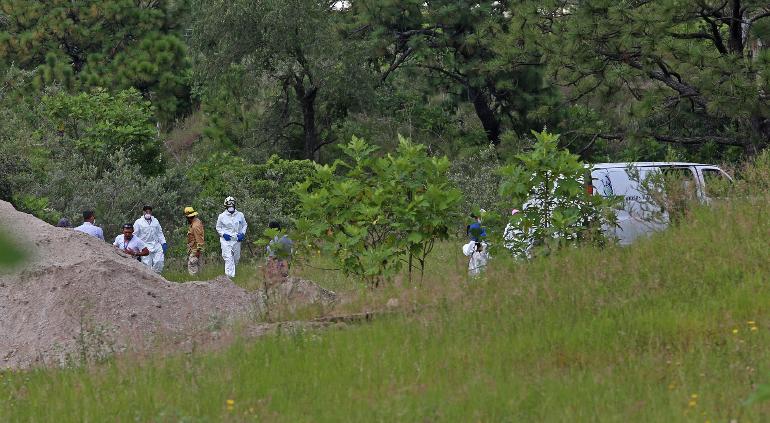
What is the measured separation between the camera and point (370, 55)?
115ft

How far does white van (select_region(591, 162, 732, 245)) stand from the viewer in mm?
12297

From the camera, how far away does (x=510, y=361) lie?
8453mm

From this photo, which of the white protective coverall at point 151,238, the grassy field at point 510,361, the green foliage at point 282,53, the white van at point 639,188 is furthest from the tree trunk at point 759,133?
the green foliage at point 282,53

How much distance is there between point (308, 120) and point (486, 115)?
589 centimetres

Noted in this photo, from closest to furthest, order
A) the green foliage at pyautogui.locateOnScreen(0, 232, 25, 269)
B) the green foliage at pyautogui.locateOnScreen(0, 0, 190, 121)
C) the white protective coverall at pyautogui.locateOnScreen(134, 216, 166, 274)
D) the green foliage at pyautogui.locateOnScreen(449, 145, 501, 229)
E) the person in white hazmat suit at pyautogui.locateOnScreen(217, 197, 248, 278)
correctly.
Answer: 1. the green foliage at pyautogui.locateOnScreen(0, 232, 25, 269)
2. the white protective coverall at pyautogui.locateOnScreen(134, 216, 166, 274)
3. the person in white hazmat suit at pyautogui.locateOnScreen(217, 197, 248, 278)
4. the green foliage at pyautogui.locateOnScreen(449, 145, 501, 229)
5. the green foliage at pyautogui.locateOnScreen(0, 0, 190, 121)

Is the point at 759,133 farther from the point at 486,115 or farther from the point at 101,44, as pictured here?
the point at 101,44

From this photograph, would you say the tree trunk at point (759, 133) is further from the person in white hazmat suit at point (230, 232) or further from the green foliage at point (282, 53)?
the green foliage at point (282, 53)

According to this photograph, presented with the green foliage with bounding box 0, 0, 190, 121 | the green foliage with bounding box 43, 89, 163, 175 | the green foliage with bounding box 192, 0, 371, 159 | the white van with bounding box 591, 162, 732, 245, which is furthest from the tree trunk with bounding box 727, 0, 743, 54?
the green foliage with bounding box 0, 0, 190, 121

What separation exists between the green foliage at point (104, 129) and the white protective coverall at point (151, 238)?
6.29 meters

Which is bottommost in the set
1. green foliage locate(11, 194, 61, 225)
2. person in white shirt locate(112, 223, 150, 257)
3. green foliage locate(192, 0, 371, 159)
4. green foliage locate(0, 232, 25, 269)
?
green foliage locate(0, 232, 25, 269)

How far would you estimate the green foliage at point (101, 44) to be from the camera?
4216 centimetres

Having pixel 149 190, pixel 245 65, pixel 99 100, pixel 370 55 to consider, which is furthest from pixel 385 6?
pixel 149 190

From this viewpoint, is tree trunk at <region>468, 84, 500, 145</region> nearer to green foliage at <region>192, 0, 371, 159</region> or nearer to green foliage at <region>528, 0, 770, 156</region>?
green foliage at <region>192, 0, 371, 159</region>

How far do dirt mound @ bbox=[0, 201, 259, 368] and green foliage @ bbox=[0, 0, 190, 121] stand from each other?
2894 centimetres
